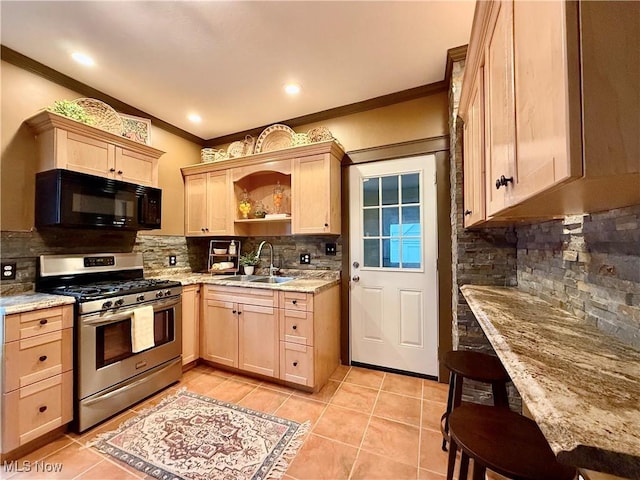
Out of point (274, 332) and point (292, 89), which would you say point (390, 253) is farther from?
point (292, 89)

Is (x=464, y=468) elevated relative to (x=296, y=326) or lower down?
lower down

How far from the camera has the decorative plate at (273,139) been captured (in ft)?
9.84

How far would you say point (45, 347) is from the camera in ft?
5.59

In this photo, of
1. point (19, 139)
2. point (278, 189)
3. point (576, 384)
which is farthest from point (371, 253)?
point (19, 139)

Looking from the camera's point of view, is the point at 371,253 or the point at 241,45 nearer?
the point at 241,45

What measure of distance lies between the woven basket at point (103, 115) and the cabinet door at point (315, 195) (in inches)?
65.6

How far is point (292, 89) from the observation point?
2.49m

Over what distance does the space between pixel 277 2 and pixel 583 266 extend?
211 centimetres

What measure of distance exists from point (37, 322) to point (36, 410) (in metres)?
0.54

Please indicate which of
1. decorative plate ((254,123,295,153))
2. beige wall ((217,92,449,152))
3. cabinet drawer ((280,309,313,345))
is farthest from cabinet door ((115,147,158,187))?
cabinet drawer ((280,309,313,345))

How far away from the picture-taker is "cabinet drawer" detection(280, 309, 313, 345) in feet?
7.50

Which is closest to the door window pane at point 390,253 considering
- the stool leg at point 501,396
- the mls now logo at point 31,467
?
the stool leg at point 501,396

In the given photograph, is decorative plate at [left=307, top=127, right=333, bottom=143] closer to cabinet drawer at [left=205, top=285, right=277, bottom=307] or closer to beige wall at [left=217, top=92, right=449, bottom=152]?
beige wall at [left=217, top=92, right=449, bottom=152]

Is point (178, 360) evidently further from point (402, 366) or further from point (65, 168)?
point (402, 366)
